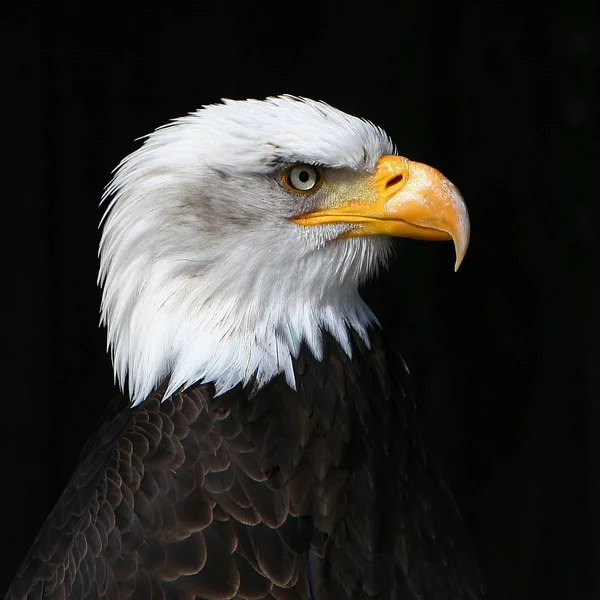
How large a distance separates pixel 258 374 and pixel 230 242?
13.1 inches

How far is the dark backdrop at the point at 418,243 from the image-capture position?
400cm

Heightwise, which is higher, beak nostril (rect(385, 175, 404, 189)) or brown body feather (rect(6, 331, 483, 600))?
beak nostril (rect(385, 175, 404, 189))

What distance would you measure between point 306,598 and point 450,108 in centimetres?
261

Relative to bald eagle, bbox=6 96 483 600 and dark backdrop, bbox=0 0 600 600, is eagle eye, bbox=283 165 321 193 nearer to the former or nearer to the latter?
bald eagle, bbox=6 96 483 600

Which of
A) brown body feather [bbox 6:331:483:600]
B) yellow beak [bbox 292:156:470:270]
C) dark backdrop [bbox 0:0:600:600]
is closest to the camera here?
brown body feather [bbox 6:331:483:600]

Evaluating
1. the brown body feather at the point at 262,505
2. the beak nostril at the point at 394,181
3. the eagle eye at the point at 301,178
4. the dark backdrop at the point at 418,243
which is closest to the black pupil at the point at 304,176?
the eagle eye at the point at 301,178

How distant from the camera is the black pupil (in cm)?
238

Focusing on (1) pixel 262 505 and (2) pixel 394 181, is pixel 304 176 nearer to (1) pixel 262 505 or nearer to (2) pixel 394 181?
(2) pixel 394 181

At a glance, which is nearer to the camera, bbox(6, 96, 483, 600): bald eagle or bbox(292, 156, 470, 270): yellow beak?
bbox(6, 96, 483, 600): bald eagle

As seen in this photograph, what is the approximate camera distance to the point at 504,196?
4305mm

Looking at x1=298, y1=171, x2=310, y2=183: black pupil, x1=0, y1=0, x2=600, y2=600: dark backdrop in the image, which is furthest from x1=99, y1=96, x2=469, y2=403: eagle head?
x1=0, y1=0, x2=600, y2=600: dark backdrop

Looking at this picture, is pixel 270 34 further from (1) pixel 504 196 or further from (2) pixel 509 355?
(2) pixel 509 355

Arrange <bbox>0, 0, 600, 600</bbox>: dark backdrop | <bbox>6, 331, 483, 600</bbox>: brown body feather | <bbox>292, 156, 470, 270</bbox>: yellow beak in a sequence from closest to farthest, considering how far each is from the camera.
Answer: <bbox>6, 331, 483, 600</bbox>: brown body feather → <bbox>292, 156, 470, 270</bbox>: yellow beak → <bbox>0, 0, 600, 600</bbox>: dark backdrop

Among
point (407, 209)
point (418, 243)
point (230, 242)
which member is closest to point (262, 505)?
point (230, 242)
